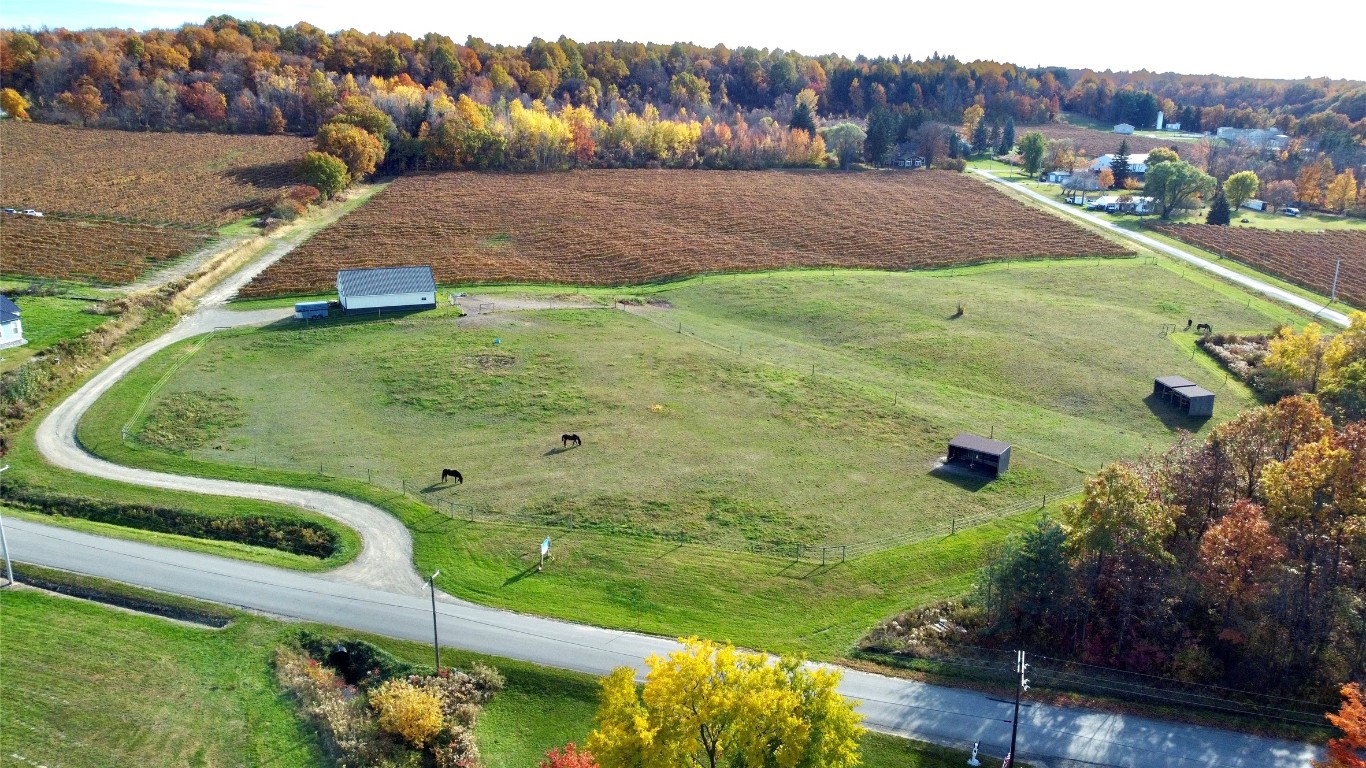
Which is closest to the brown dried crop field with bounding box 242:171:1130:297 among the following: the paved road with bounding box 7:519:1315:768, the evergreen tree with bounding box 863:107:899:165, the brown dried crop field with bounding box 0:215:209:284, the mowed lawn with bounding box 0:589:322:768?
the brown dried crop field with bounding box 0:215:209:284

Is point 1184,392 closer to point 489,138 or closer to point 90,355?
point 90,355

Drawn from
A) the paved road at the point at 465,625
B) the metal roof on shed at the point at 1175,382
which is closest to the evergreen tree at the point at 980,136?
the metal roof on shed at the point at 1175,382

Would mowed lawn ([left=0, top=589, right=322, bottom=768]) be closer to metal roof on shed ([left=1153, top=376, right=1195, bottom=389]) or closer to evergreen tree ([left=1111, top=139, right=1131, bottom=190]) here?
metal roof on shed ([left=1153, top=376, right=1195, bottom=389])

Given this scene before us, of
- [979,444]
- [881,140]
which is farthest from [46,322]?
[881,140]

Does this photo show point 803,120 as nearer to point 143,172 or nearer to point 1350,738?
point 143,172

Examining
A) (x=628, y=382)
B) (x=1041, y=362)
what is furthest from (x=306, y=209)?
(x=1041, y=362)

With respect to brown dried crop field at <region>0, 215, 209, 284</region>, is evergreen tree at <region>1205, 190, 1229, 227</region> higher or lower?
higher
